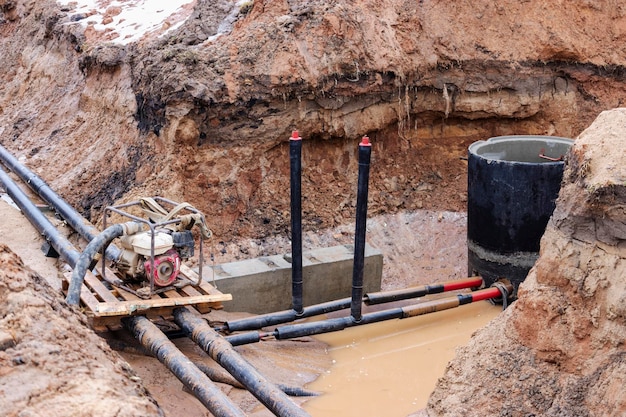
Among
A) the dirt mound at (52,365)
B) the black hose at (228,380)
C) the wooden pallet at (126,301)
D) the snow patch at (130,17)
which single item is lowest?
the black hose at (228,380)

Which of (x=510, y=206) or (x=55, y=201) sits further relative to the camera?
(x=55, y=201)

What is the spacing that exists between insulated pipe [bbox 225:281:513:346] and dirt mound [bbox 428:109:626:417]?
2.01 m

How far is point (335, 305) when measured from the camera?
6.64 m

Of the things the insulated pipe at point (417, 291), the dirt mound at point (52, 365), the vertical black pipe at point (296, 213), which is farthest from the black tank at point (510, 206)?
the dirt mound at point (52, 365)

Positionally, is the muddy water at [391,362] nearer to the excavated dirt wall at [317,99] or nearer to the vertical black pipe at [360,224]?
the vertical black pipe at [360,224]

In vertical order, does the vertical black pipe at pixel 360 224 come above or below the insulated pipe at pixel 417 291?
Answer: above

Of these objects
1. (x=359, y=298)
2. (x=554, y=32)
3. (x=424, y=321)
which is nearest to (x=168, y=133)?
(x=359, y=298)

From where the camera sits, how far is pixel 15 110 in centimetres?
1095

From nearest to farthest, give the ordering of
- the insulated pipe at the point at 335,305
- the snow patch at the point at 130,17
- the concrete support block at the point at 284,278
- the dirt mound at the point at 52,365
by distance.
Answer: the dirt mound at the point at 52,365 < the insulated pipe at the point at 335,305 < the concrete support block at the point at 284,278 < the snow patch at the point at 130,17

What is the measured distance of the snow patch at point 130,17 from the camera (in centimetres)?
924

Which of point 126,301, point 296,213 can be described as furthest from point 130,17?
point 126,301

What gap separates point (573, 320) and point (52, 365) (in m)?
2.59

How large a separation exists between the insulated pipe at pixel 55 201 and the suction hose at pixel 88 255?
0.39 meters

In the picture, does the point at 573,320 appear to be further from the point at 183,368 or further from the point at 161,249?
the point at 161,249
